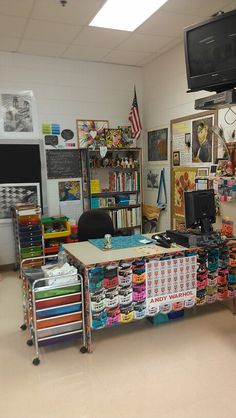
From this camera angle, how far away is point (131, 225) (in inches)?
212

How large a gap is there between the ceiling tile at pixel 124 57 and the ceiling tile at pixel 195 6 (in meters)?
1.33

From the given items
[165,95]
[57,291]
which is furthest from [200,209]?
[165,95]

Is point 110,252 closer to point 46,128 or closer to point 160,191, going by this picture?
point 160,191

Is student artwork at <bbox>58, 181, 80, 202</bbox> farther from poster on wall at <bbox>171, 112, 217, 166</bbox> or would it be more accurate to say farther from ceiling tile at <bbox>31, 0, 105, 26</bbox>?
ceiling tile at <bbox>31, 0, 105, 26</bbox>

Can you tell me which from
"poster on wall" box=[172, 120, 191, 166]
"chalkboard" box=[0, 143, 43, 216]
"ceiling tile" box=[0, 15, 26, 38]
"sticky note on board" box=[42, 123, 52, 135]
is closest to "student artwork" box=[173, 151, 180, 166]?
"poster on wall" box=[172, 120, 191, 166]

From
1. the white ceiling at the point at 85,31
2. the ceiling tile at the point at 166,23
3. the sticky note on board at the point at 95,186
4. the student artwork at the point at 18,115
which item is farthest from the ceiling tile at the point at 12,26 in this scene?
the sticky note on board at the point at 95,186

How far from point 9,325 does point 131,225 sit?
8.73 feet

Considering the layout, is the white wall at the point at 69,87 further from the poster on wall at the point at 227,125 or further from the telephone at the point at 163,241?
the telephone at the point at 163,241

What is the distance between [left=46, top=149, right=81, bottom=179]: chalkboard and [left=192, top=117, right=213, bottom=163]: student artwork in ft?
6.08

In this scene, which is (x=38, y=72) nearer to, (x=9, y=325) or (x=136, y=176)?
(x=136, y=176)

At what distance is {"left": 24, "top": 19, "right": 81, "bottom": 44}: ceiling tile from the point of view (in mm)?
3688

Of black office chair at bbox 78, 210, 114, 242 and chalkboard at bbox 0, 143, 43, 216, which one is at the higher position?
chalkboard at bbox 0, 143, 43, 216

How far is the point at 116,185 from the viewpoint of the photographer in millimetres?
5250

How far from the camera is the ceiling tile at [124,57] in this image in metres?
4.71
